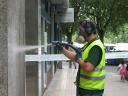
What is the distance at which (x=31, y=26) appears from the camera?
10.2 metres

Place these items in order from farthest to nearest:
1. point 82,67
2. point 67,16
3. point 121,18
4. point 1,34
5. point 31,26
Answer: point 121,18, point 67,16, point 31,26, point 82,67, point 1,34

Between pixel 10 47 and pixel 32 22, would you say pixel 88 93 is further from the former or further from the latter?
pixel 32 22

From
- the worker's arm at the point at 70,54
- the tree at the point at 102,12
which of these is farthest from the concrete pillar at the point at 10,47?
the tree at the point at 102,12

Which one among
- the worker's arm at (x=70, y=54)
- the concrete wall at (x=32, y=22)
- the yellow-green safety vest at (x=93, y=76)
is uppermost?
the concrete wall at (x=32, y=22)

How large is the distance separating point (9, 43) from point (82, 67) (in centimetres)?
93

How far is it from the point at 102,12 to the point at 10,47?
3839 centimetres

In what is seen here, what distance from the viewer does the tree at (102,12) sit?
4069cm

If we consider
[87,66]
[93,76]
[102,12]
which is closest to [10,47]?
[87,66]

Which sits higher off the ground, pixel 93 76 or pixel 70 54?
pixel 70 54

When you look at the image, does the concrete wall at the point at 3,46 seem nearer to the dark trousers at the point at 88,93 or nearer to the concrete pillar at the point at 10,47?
the concrete pillar at the point at 10,47

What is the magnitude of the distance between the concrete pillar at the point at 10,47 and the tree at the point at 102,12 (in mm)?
34290

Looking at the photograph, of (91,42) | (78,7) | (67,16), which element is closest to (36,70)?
(91,42)

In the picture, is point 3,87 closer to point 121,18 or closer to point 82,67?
point 82,67

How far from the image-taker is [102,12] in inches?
1708
